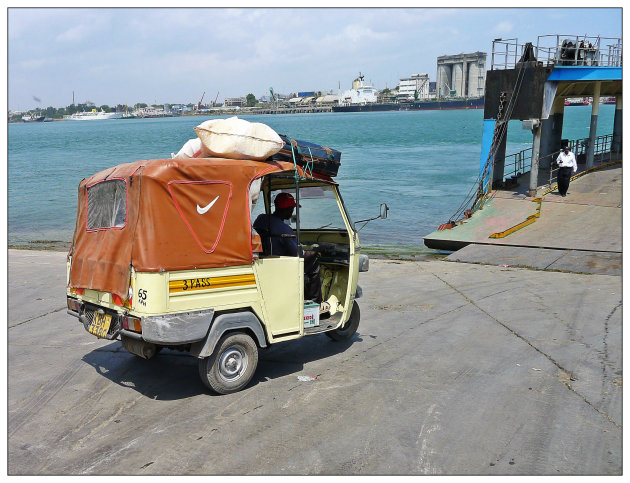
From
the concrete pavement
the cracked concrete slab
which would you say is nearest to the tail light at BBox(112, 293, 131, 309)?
the concrete pavement

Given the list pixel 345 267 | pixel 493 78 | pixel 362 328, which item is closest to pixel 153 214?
pixel 345 267

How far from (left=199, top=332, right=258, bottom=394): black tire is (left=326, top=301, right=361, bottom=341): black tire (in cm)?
187

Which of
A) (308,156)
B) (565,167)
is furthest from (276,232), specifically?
(565,167)

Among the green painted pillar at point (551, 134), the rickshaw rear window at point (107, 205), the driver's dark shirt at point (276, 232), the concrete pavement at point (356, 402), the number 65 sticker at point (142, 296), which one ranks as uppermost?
the green painted pillar at point (551, 134)

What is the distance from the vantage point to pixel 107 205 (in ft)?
19.7

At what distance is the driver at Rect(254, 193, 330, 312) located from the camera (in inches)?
263

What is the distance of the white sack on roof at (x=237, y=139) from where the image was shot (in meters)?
6.11

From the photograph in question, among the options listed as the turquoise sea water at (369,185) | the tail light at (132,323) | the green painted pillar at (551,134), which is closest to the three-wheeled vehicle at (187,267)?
the tail light at (132,323)

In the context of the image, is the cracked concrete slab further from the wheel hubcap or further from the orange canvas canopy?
the wheel hubcap

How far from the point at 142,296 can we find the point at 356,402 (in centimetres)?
229

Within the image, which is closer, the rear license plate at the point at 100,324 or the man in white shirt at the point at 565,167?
the rear license plate at the point at 100,324

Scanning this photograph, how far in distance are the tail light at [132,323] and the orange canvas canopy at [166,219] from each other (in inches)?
8.6

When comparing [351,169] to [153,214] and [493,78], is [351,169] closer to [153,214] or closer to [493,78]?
[493,78]

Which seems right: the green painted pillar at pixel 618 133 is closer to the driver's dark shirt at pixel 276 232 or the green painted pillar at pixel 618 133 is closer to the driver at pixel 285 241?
the driver at pixel 285 241
